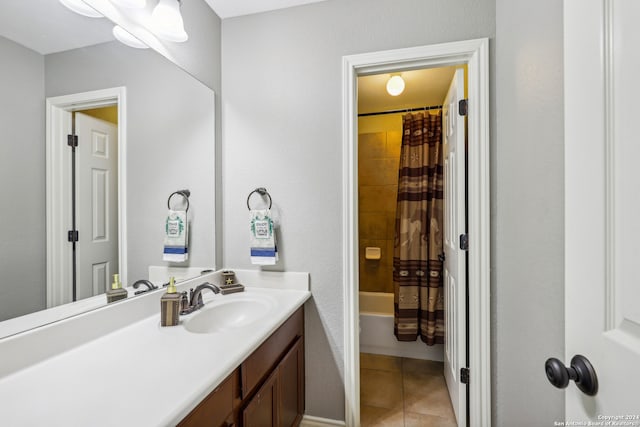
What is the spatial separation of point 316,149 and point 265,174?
336 mm

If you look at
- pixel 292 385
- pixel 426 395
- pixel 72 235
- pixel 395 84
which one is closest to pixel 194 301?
pixel 72 235

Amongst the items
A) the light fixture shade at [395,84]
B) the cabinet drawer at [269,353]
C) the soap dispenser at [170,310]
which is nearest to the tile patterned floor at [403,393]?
the cabinet drawer at [269,353]

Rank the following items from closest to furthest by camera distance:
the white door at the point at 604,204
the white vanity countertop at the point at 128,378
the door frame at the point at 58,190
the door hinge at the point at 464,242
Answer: the white door at the point at 604,204, the white vanity countertop at the point at 128,378, the door frame at the point at 58,190, the door hinge at the point at 464,242

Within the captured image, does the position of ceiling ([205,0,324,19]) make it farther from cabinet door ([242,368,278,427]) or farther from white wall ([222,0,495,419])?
cabinet door ([242,368,278,427])

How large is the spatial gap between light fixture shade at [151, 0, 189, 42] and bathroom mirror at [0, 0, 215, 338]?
4.3 inches

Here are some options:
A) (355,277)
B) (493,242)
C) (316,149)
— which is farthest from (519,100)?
(355,277)

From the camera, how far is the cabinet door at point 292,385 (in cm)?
135

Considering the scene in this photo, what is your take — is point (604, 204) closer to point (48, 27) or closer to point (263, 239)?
point (263, 239)

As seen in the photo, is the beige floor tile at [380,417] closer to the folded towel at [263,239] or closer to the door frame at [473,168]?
the door frame at [473,168]

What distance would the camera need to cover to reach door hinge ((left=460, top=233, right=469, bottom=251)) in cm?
152

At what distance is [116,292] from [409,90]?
2.69 m

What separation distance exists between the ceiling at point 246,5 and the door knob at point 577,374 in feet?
6.15

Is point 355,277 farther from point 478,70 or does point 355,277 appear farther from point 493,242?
point 478,70

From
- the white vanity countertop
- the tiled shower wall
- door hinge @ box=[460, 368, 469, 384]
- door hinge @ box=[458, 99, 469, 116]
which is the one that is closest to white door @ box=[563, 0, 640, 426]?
the white vanity countertop
